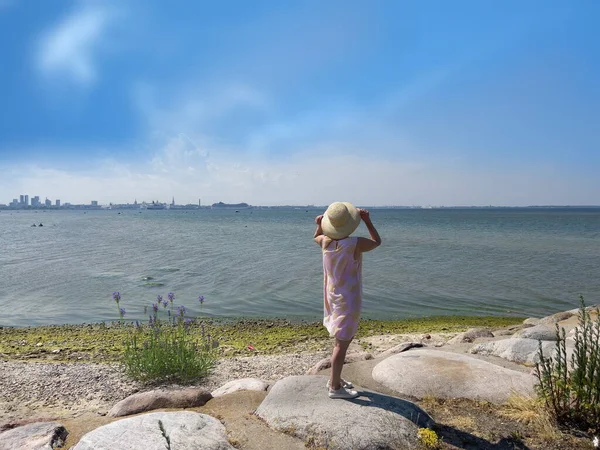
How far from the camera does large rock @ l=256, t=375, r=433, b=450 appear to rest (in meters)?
4.46

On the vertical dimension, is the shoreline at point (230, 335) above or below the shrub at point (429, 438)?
below

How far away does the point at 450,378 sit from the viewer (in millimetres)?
6090

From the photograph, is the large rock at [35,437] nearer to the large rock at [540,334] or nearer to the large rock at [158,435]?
the large rock at [158,435]

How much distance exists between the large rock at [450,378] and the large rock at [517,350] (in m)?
1.19

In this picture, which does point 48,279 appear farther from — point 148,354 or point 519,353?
point 519,353

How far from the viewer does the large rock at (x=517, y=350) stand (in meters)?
7.32

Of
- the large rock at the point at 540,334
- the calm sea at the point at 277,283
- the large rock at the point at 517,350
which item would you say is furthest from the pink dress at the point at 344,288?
the calm sea at the point at 277,283

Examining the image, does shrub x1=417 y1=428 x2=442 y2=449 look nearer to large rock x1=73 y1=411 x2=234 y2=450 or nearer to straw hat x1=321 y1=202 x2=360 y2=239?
large rock x1=73 y1=411 x2=234 y2=450

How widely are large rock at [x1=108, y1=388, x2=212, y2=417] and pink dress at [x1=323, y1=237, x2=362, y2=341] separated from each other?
2319mm

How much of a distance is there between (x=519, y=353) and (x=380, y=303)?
11.8m

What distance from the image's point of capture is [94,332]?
14.7 meters

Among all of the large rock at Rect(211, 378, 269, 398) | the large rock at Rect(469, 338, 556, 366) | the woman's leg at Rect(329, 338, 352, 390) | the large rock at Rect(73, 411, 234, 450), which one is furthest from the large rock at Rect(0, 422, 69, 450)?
the large rock at Rect(469, 338, 556, 366)

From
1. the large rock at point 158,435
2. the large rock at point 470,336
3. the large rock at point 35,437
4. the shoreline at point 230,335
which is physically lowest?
the shoreline at point 230,335

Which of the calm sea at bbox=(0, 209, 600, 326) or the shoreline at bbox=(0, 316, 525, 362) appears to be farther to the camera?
the calm sea at bbox=(0, 209, 600, 326)
